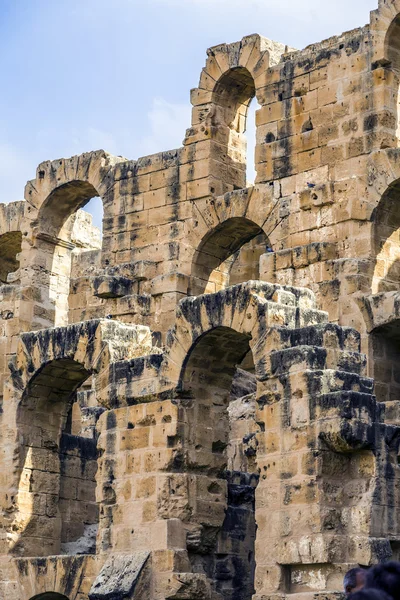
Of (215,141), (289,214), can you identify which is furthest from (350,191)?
(215,141)

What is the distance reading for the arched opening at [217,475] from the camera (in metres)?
13.8

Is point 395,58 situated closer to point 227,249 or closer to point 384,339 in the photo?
point 384,339

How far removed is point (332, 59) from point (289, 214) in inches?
83.6

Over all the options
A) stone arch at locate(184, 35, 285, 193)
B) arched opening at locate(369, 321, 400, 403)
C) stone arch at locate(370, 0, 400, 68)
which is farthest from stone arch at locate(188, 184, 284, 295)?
stone arch at locate(370, 0, 400, 68)

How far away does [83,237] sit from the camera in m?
24.8

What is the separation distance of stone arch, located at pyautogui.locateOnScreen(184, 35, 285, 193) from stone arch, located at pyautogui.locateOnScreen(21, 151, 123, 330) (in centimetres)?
166

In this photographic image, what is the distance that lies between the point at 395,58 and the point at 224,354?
5.60 meters

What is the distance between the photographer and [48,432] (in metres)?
15.9

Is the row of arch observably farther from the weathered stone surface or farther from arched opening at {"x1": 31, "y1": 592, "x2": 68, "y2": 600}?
arched opening at {"x1": 31, "y1": 592, "x2": 68, "y2": 600}

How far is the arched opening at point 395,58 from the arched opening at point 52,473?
5.33 metres

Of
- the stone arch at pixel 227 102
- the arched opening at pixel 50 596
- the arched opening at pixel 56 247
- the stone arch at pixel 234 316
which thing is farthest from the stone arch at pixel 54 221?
the stone arch at pixel 234 316

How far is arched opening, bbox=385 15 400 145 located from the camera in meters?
17.6

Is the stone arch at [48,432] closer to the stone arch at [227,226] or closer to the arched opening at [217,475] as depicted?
the arched opening at [217,475]

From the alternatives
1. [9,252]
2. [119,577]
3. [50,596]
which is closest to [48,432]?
[50,596]
